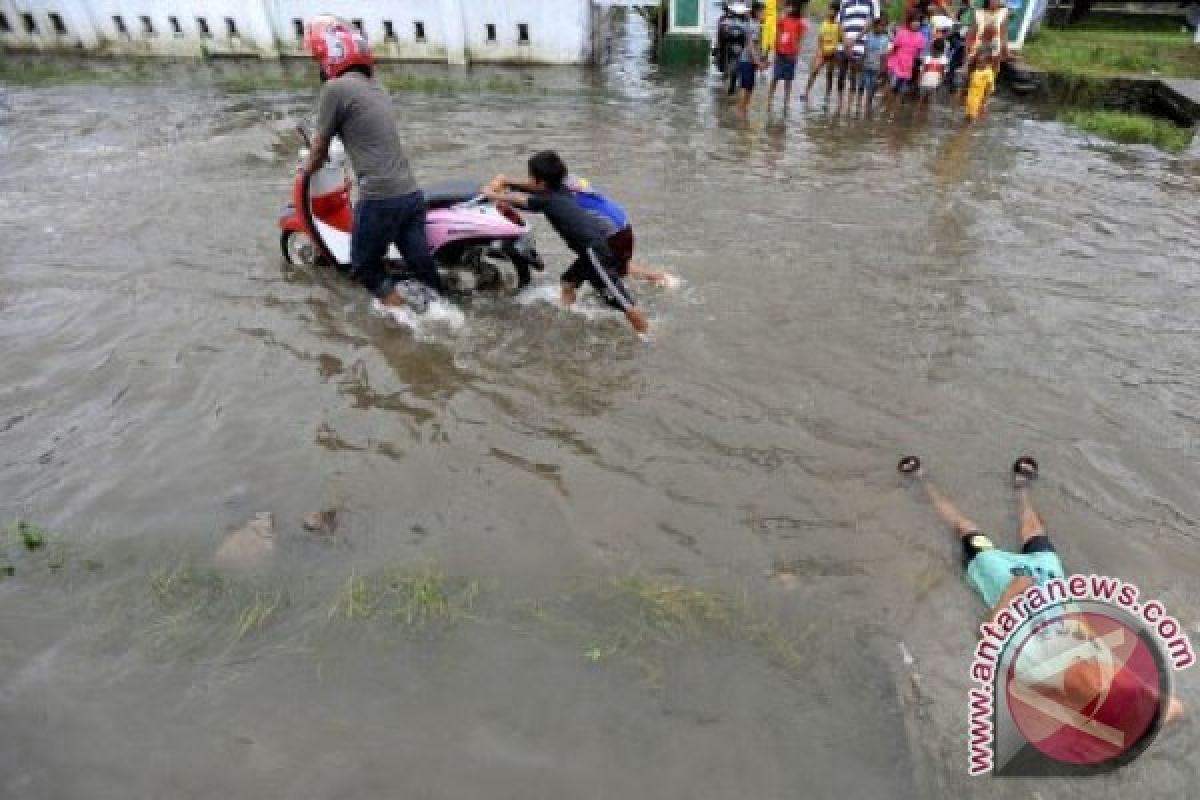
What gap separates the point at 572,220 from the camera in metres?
5.17

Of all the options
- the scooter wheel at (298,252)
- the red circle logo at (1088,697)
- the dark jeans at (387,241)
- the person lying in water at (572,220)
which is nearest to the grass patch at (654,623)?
the red circle logo at (1088,697)

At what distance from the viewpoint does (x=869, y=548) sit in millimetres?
3598

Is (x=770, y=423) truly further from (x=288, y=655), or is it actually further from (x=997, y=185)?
(x=997, y=185)

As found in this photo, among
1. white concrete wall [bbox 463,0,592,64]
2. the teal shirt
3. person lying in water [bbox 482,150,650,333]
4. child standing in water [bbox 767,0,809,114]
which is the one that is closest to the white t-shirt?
child standing in water [bbox 767,0,809,114]

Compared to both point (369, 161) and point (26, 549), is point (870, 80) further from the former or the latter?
point (26, 549)

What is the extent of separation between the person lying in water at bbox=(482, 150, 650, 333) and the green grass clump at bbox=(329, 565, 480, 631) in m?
2.60

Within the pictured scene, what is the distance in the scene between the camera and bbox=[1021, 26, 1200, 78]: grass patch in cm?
1348

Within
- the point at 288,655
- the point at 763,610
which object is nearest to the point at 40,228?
the point at 288,655

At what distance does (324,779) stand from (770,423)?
297 cm

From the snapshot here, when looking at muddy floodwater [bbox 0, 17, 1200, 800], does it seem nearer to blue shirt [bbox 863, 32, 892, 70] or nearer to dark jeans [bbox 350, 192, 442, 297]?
dark jeans [bbox 350, 192, 442, 297]

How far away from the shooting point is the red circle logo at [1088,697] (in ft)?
8.63

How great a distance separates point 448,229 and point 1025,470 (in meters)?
4.10

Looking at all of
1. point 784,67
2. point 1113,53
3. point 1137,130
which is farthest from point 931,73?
point 1113,53

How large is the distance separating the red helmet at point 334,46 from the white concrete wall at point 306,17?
11.3 meters
